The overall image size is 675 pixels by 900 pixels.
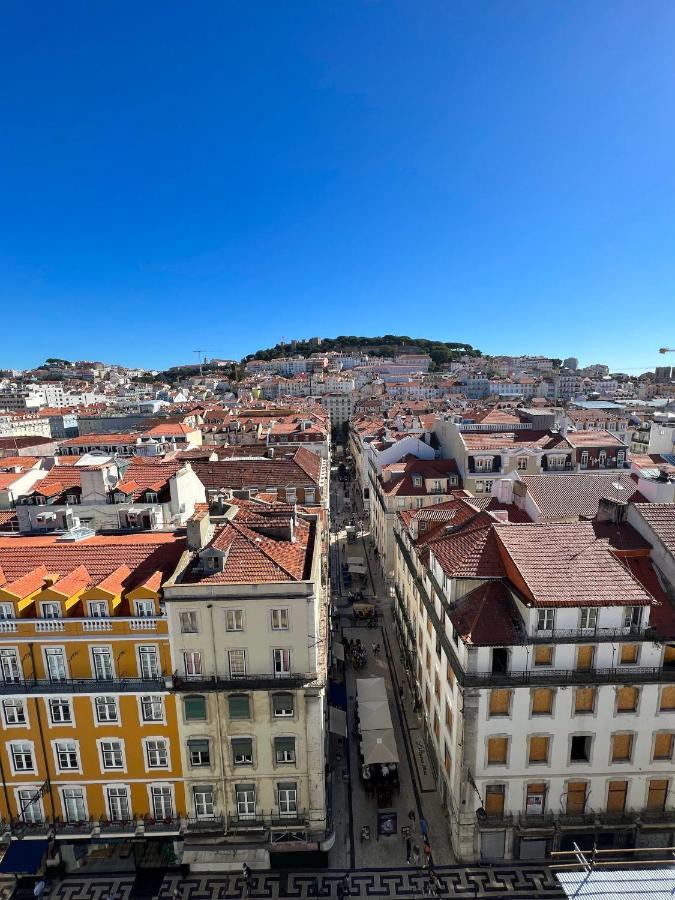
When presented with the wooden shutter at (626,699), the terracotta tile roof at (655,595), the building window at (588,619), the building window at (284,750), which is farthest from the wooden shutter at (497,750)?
the building window at (284,750)

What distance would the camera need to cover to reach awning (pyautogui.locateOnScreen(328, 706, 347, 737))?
33125mm

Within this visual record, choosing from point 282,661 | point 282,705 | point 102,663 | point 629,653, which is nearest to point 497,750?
point 629,653

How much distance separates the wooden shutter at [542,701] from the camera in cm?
2369

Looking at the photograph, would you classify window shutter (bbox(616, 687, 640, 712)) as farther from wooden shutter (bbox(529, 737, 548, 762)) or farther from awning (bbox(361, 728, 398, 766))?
awning (bbox(361, 728, 398, 766))

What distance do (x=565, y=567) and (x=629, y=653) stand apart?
4.81 meters

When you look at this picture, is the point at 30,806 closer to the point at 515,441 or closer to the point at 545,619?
the point at 545,619

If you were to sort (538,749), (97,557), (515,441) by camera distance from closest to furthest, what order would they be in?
A: (538,749) → (97,557) → (515,441)

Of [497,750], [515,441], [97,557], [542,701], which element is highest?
[515,441]

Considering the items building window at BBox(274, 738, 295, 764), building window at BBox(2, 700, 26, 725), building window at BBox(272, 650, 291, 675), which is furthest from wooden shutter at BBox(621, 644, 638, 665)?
building window at BBox(2, 700, 26, 725)

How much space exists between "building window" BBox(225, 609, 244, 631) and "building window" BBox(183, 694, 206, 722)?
3.68m

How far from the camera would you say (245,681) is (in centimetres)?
2347

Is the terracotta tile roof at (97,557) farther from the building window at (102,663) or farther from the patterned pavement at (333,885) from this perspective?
the patterned pavement at (333,885)

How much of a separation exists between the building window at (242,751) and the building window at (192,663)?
12.9ft

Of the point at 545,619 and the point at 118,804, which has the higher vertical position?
the point at 545,619
